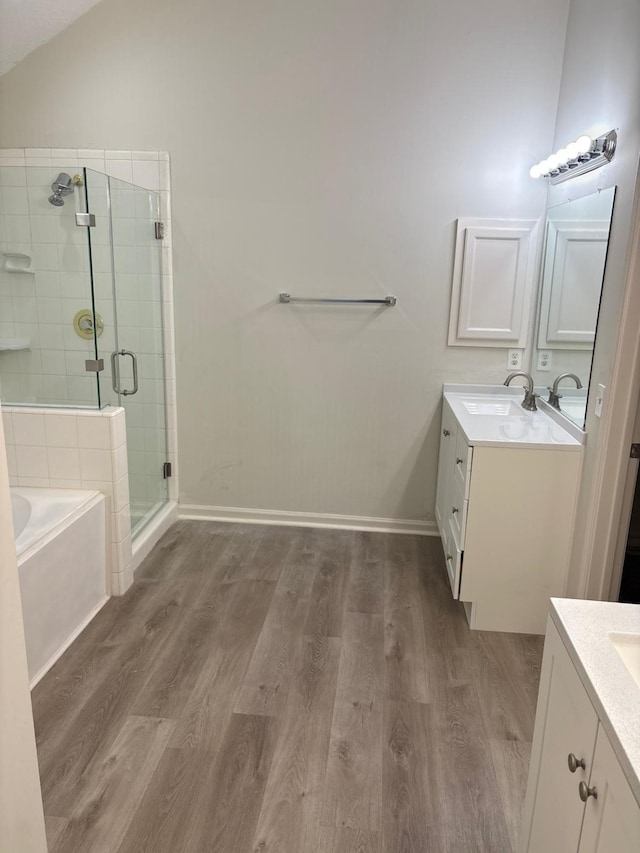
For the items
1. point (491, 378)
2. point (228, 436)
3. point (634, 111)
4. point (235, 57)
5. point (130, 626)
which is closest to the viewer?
point (634, 111)

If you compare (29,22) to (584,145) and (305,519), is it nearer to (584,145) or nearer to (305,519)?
(584,145)

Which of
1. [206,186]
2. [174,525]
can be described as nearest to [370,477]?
[174,525]

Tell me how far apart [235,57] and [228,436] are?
2032 mm

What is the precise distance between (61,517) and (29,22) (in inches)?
97.4

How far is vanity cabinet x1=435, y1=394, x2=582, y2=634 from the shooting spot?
258 cm

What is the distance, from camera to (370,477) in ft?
12.2

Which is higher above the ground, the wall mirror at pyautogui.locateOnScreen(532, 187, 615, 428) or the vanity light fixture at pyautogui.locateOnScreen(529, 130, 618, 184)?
the vanity light fixture at pyautogui.locateOnScreen(529, 130, 618, 184)

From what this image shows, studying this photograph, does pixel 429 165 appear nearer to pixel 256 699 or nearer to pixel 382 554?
pixel 382 554

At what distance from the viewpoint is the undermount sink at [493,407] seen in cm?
318

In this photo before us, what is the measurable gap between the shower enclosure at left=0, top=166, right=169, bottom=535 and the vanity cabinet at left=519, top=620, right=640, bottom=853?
2.25 m

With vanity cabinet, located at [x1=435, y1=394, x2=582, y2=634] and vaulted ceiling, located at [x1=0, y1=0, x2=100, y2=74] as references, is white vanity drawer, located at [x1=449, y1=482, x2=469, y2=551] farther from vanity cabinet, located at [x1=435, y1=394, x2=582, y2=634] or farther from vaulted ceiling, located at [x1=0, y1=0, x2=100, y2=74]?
vaulted ceiling, located at [x1=0, y1=0, x2=100, y2=74]

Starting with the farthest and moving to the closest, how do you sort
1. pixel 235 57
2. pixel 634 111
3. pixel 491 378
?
pixel 491 378 → pixel 235 57 → pixel 634 111

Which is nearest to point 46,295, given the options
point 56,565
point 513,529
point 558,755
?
point 56,565

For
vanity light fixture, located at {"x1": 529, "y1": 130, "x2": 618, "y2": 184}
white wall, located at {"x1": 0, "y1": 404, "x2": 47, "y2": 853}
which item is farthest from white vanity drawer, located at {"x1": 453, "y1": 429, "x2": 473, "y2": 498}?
white wall, located at {"x1": 0, "y1": 404, "x2": 47, "y2": 853}
